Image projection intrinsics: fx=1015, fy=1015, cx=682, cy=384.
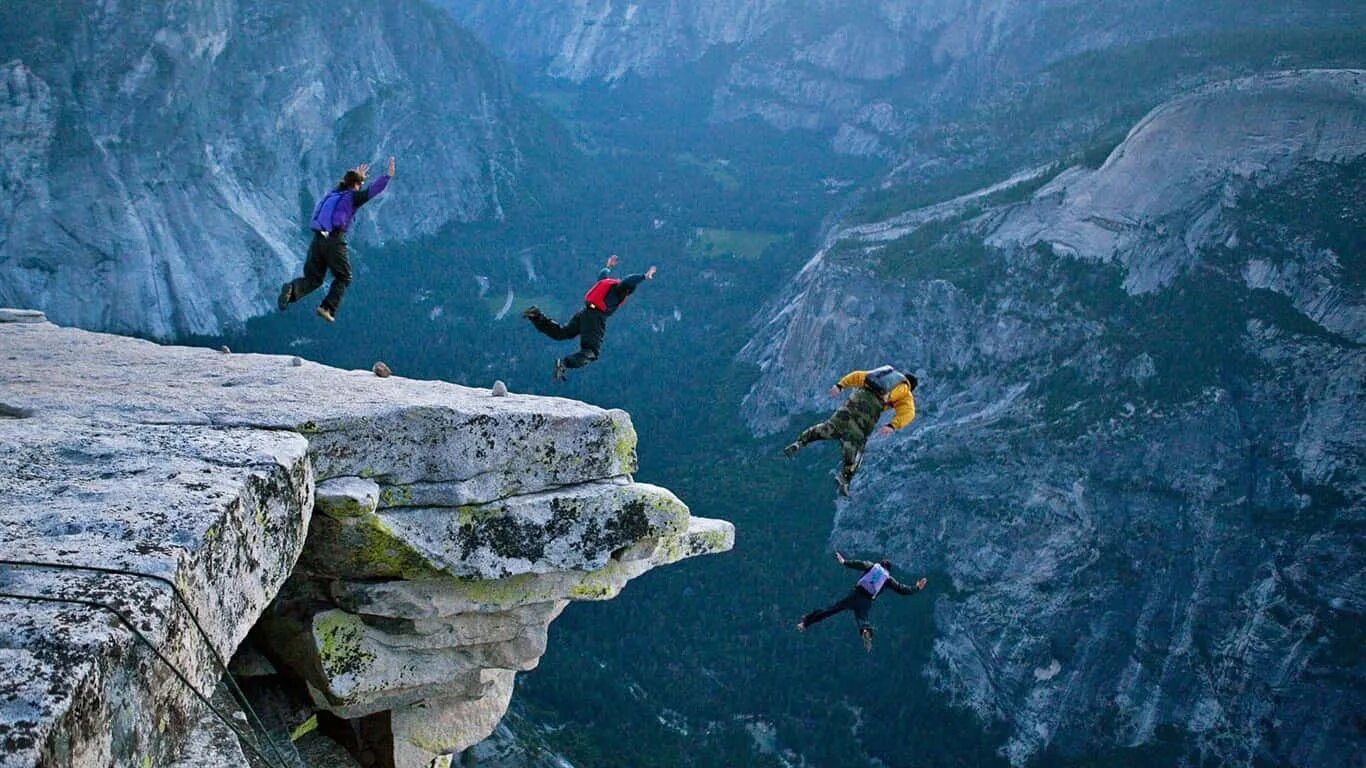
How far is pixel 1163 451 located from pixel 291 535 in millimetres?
80730

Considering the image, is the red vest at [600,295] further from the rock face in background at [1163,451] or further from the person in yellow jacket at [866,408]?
the rock face in background at [1163,451]

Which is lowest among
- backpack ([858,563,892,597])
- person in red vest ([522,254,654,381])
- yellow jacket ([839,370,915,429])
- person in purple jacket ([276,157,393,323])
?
backpack ([858,563,892,597])

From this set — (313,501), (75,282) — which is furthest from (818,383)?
(313,501)

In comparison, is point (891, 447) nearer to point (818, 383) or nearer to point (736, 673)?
point (818, 383)

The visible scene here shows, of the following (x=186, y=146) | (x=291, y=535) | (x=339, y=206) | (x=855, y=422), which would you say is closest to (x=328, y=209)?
(x=339, y=206)

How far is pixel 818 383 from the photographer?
11144 centimetres

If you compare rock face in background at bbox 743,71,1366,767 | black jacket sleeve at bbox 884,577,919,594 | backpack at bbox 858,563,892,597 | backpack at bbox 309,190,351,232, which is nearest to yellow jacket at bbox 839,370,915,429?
black jacket sleeve at bbox 884,577,919,594

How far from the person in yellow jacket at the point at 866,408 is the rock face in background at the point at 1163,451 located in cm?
6523

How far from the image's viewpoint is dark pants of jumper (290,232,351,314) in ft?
58.4

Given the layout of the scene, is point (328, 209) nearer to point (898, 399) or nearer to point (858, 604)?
point (898, 399)

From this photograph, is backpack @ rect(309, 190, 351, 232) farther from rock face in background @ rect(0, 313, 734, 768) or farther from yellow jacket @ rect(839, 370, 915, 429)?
yellow jacket @ rect(839, 370, 915, 429)

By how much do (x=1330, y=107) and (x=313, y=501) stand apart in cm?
9258

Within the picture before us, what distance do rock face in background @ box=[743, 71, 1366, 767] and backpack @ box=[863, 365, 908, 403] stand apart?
215ft

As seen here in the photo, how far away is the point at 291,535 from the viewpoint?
35.7ft
